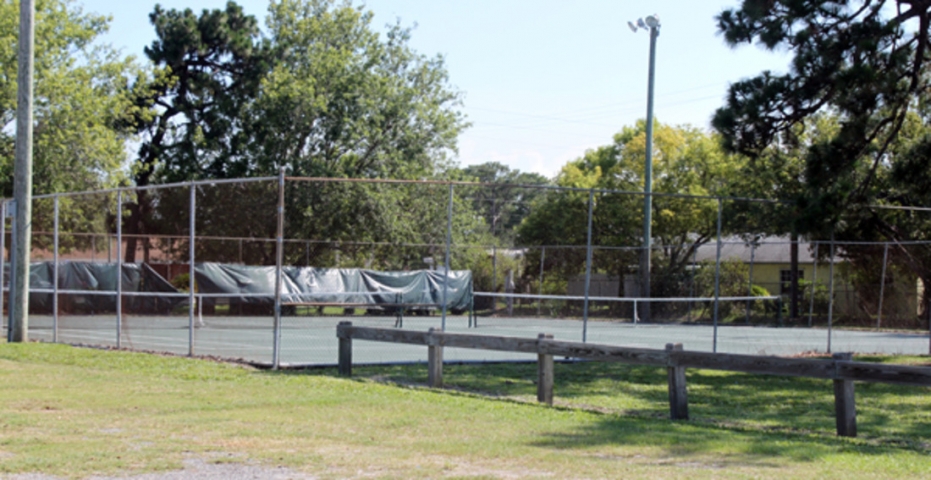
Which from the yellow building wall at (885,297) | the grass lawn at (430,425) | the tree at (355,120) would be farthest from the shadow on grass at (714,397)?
the tree at (355,120)

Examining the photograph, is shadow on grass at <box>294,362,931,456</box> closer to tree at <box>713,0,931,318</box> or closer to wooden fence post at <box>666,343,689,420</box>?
wooden fence post at <box>666,343,689,420</box>

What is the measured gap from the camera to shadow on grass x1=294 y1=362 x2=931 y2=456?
941 cm

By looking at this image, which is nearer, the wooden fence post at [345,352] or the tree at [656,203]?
the wooden fence post at [345,352]

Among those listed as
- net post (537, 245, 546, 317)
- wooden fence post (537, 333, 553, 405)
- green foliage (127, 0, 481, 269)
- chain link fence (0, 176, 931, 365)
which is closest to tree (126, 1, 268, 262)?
green foliage (127, 0, 481, 269)

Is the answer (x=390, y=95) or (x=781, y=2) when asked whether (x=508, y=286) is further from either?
(x=390, y=95)

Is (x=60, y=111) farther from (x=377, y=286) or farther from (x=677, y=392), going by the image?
(x=677, y=392)

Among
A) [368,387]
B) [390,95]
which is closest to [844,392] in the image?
[368,387]

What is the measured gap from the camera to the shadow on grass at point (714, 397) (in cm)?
941

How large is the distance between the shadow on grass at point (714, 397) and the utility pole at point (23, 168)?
23.1 ft

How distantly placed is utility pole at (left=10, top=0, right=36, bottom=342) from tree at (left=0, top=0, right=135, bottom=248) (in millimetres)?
14320

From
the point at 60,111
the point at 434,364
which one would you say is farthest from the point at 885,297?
the point at 60,111

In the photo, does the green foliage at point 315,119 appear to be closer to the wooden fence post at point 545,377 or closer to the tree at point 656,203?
the tree at point 656,203

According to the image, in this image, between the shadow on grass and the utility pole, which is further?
the utility pole

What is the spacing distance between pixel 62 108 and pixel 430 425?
2704cm
